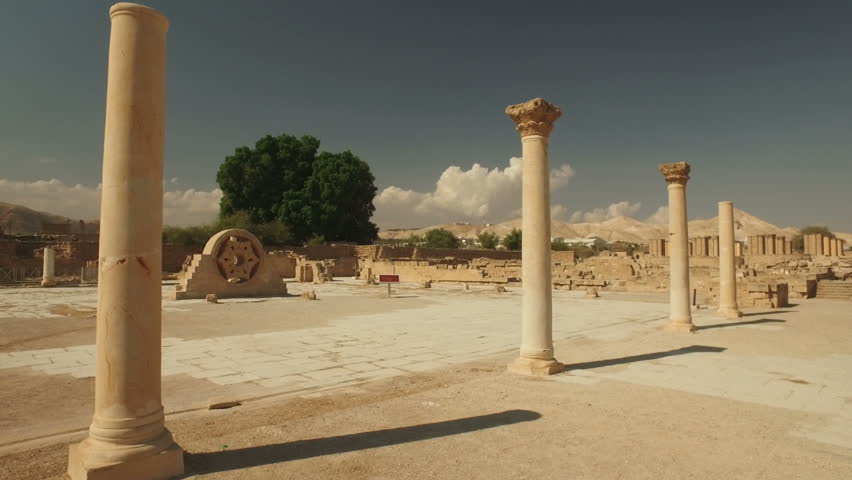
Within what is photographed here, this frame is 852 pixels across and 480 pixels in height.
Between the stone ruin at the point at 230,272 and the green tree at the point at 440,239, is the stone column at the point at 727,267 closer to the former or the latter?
the stone ruin at the point at 230,272

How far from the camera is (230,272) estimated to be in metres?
18.7

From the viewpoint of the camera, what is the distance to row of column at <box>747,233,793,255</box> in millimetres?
36438

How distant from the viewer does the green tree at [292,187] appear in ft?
144

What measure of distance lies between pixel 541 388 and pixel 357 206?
139ft

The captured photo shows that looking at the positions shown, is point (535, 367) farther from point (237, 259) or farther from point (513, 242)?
point (513, 242)

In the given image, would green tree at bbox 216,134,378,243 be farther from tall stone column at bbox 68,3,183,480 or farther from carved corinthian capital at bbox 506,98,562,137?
tall stone column at bbox 68,3,183,480

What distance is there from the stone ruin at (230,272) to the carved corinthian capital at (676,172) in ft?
46.5

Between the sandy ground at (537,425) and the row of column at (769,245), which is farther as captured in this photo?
the row of column at (769,245)

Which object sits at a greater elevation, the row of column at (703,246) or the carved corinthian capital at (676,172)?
the carved corinthian capital at (676,172)

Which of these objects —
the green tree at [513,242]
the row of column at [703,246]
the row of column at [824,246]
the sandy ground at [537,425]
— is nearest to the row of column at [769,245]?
the row of column at [824,246]

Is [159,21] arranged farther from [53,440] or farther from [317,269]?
[317,269]

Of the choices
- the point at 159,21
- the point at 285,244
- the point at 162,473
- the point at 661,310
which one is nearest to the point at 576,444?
the point at 162,473

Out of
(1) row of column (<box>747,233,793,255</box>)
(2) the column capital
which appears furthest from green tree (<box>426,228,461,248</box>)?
(2) the column capital

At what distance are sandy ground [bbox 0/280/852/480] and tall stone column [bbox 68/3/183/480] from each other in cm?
44
